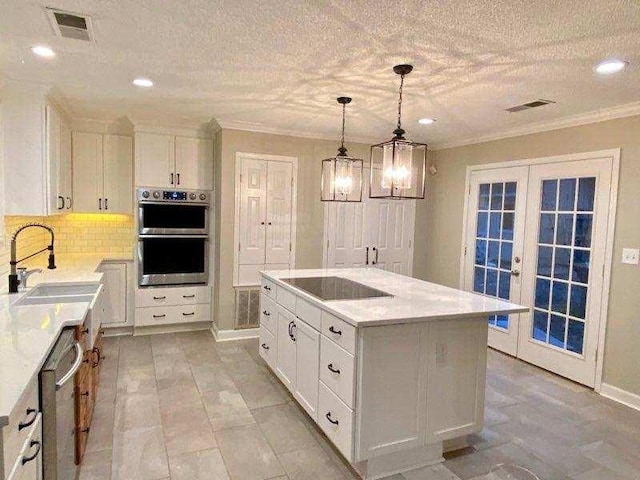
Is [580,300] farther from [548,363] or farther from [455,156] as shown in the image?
[455,156]

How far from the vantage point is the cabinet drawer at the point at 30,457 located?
4.09ft

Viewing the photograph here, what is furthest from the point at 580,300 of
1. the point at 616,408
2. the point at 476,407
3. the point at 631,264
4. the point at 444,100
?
the point at 444,100

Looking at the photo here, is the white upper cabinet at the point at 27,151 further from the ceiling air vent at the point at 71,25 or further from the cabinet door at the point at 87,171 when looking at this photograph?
the ceiling air vent at the point at 71,25

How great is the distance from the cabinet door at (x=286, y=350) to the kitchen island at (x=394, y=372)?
0.62 ft

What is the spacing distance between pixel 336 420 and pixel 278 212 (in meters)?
2.72

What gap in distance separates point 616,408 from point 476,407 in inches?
59.5

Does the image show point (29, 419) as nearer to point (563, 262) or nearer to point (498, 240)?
point (563, 262)

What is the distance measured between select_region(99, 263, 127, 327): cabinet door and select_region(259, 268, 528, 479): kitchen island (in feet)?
8.62

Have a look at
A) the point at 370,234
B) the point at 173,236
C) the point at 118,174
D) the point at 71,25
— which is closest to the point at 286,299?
the point at 173,236

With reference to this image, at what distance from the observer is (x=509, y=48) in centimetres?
223

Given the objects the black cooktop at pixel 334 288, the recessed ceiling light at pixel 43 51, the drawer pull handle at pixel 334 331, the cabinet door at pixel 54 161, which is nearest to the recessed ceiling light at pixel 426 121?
the black cooktop at pixel 334 288

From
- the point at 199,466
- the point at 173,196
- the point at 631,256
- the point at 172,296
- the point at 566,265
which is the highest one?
the point at 173,196

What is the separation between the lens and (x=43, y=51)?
8.10 ft

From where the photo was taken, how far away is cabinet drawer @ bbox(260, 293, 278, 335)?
3320 mm
